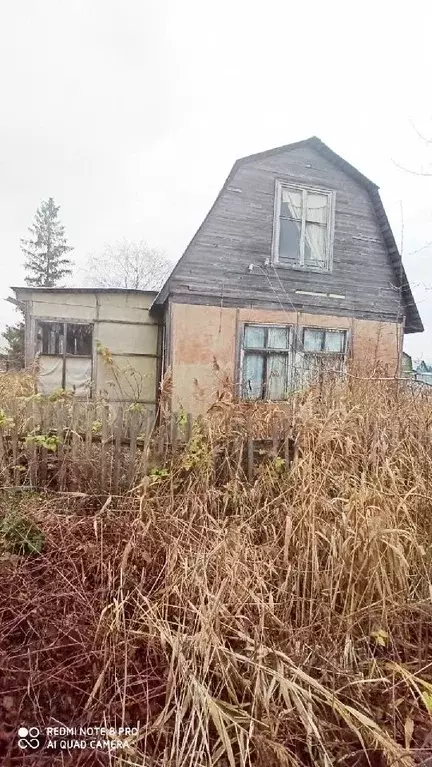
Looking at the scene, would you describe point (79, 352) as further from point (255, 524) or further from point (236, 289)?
point (255, 524)

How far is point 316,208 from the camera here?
9.70 meters

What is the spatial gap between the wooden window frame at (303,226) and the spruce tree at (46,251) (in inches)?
1016

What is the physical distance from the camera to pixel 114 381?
34.1 feet

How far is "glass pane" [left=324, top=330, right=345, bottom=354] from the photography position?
9.84 metres

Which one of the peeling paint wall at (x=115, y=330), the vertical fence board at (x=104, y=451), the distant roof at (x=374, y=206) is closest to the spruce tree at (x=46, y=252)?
the peeling paint wall at (x=115, y=330)

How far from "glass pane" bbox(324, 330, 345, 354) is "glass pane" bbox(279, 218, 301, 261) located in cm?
198

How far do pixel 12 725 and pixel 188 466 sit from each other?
1713 millimetres

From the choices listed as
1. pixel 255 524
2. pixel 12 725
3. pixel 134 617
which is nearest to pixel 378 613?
pixel 255 524

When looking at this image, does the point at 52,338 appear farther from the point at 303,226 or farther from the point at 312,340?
the point at 303,226

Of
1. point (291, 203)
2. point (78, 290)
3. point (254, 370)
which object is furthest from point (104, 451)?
point (291, 203)

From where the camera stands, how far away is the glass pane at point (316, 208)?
9.65 metres

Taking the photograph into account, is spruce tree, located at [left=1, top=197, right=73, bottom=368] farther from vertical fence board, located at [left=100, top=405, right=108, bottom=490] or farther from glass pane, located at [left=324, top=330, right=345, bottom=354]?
vertical fence board, located at [left=100, top=405, right=108, bottom=490]

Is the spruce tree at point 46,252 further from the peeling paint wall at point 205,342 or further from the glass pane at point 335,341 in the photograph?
the glass pane at point 335,341

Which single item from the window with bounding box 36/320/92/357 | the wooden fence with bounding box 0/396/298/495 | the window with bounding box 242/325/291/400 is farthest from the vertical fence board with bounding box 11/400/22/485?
the window with bounding box 36/320/92/357
